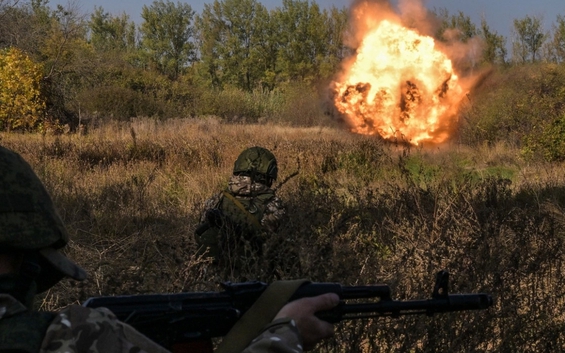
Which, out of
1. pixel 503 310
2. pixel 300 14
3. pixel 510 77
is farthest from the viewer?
pixel 300 14

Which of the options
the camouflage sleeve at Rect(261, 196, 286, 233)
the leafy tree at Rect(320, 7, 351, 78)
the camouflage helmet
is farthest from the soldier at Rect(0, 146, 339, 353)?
the leafy tree at Rect(320, 7, 351, 78)

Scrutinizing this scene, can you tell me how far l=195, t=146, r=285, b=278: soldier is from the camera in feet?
17.2

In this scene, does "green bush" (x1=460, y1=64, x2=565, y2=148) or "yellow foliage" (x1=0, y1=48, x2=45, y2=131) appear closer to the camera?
"green bush" (x1=460, y1=64, x2=565, y2=148)

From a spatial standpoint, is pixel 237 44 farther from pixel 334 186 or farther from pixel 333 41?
pixel 334 186

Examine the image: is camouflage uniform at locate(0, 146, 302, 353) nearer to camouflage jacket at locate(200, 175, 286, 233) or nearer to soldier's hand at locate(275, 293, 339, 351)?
soldier's hand at locate(275, 293, 339, 351)

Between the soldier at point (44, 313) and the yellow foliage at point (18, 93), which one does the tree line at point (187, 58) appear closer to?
the yellow foliage at point (18, 93)

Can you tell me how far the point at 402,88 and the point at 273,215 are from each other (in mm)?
16132

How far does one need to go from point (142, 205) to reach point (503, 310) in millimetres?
5723

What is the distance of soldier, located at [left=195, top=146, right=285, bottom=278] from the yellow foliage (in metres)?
17.8

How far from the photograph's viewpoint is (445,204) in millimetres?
6234

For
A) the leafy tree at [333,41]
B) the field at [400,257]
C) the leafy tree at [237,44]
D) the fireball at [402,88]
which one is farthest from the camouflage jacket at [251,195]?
the leafy tree at [237,44]

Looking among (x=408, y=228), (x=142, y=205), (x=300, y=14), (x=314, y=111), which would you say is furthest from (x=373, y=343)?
(x=300, y=14)

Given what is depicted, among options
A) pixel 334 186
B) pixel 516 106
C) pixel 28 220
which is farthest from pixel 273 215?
pixel 516 106

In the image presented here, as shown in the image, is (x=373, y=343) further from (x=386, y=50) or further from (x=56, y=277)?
(x=386, y=50)
